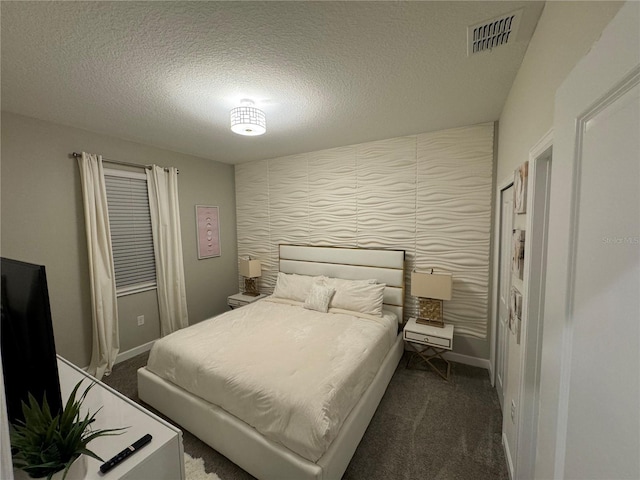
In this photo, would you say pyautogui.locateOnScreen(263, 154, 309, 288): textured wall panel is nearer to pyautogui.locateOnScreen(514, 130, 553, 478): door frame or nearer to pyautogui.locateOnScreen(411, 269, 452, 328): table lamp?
pyautogui.locateOnScreen(411, 269, 452, 328): table lamp

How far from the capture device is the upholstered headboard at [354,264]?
3.05m

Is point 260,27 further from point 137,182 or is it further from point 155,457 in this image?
point 137,182

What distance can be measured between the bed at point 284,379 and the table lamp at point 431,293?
10.5 inches

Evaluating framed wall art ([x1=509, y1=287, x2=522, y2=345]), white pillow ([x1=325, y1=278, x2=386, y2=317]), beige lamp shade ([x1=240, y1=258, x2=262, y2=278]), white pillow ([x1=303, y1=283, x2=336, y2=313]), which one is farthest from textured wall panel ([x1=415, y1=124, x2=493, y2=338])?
beige lamp shade ([x1=240, y1=258, x2=262, y2=278])

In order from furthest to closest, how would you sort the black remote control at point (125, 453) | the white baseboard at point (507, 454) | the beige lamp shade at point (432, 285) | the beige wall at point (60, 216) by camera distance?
the beige lamp shade at point (432, 285) → the beige wall at point (60, 216) → the white baseboard at point (507, 454) → the black remote control at point (125, 453)

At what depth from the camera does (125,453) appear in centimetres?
99

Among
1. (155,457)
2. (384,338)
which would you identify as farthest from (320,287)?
(155,457)

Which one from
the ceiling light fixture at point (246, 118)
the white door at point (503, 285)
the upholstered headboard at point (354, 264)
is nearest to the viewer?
the ceiling light fixture at point (246, 118)

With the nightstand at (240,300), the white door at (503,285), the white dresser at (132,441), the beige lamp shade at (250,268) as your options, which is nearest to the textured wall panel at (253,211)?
the beige lamp shade at (250,268)

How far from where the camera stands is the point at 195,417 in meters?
1.87

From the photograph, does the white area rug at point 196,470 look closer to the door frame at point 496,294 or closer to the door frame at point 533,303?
the door frame at point 533,303

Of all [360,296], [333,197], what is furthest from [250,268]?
[360,296]

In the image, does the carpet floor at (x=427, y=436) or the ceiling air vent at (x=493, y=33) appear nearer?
the ceiling air vent at (x=493, y=33)

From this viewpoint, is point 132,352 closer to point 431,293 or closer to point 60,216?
point 60,216
